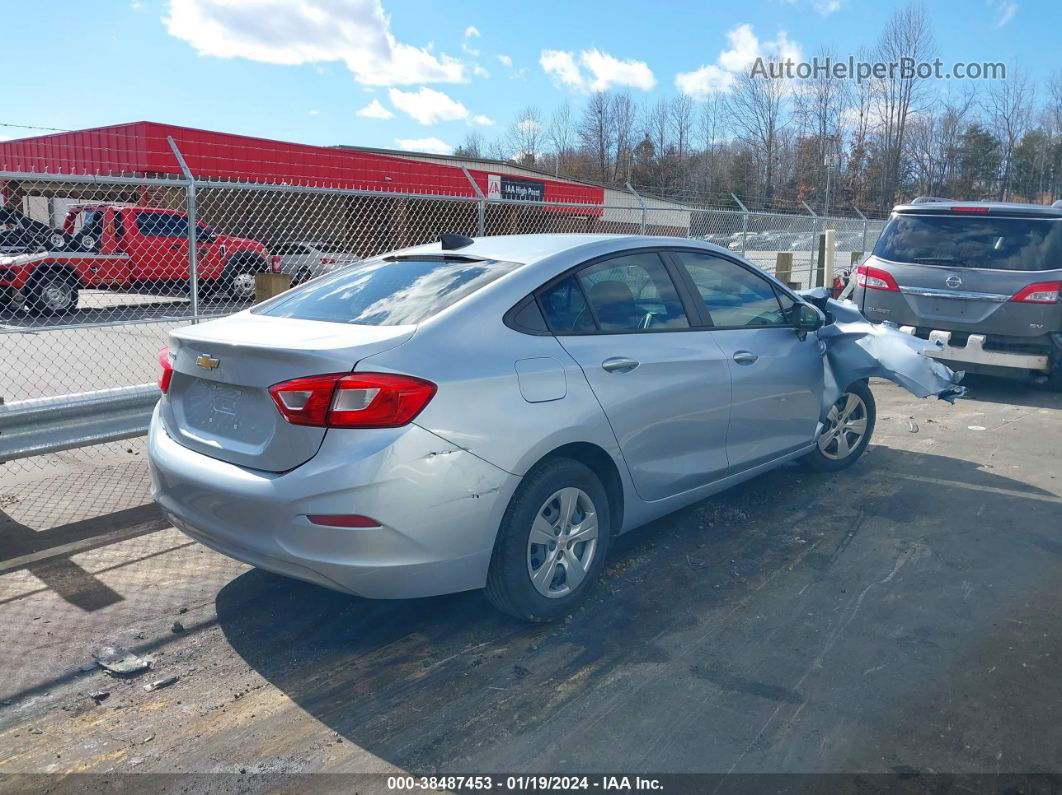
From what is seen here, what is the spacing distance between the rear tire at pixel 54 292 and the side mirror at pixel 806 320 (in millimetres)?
6829

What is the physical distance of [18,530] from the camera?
499cm

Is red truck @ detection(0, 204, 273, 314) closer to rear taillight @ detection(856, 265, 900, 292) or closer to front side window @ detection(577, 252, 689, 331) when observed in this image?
front side window @ detection(577, 252, 689, 331)

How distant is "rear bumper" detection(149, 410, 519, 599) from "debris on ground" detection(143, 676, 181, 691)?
1.71ft

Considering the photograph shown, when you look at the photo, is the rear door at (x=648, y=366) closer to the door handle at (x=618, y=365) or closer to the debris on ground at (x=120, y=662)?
the door handle at (x=618, y=365)

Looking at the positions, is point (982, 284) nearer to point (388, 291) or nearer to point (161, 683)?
point (388, 291)

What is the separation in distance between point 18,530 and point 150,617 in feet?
5.27

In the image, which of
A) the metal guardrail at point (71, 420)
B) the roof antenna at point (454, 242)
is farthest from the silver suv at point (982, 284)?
the metal guardrail at point (71, 420)

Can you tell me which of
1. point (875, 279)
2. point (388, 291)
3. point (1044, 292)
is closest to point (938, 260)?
point (875, 279)

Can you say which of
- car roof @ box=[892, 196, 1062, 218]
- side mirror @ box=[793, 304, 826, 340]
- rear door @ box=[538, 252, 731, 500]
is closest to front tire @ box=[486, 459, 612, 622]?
rear door @ box=[538, 252, 731, 500]

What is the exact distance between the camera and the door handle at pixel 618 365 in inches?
154

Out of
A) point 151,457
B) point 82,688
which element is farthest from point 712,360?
point 82,688

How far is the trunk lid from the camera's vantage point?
10.6 feet

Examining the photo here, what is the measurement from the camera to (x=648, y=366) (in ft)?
13.5

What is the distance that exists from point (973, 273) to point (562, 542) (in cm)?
673
